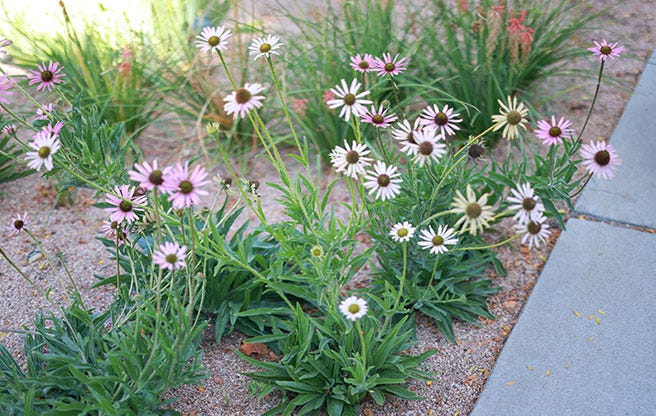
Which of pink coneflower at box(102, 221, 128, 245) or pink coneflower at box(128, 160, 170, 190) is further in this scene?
pink coneflower at box(102, 221, 128, 245)

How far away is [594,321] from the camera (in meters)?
2.34

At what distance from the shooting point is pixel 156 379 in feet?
6.44

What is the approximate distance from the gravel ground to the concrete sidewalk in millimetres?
80

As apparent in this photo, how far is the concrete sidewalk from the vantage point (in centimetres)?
208

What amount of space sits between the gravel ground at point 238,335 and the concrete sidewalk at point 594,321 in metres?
0.08

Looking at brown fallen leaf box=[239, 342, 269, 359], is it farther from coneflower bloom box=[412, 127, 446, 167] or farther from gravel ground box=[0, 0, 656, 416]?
coneflower bloom box=[412, 127, 446, 167]

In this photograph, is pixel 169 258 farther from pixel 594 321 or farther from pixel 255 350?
pixel 594 321

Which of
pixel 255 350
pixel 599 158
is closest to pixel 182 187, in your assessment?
pixel 255 350

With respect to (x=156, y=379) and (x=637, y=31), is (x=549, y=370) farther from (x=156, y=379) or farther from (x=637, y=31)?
(x=637, y=31)

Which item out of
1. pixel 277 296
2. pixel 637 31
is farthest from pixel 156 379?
pixel 637 31

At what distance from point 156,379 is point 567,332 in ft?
4.46

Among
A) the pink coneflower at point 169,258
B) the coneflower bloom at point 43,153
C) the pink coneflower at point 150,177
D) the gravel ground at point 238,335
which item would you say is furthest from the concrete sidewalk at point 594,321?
the coneflower bloom at point 43,153

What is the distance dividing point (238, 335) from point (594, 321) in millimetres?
1240

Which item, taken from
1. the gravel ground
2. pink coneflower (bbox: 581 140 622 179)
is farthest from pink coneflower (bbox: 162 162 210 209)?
pink coneflower (bbox: 581 140 622 179)
